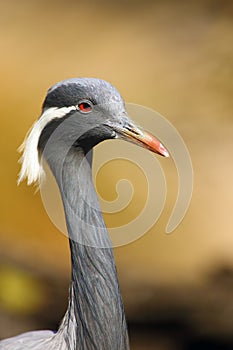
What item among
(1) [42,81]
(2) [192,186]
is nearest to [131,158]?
(2) [192,186]

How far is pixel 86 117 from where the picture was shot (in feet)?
7.60

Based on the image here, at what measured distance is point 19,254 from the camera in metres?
4.32

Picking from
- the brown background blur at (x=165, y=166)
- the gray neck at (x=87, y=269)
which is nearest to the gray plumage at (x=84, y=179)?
the gray neck at (x=87, y=269)

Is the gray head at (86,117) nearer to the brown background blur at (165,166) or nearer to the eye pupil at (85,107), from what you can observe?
the eye pupil at (85,107)

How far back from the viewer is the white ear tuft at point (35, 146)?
2326 millimetres

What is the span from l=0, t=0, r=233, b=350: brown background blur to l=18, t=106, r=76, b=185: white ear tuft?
1.60m

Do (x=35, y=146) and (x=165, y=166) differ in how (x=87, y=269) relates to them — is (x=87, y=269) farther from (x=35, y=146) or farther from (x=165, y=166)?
(x=165, y=166)

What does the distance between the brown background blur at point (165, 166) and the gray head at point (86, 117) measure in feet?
5.54

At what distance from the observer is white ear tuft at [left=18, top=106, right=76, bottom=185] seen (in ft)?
7.63

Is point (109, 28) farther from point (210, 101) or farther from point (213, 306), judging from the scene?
point (213, 306)

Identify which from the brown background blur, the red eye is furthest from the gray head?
the brown background blur

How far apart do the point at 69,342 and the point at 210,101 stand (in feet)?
9.17

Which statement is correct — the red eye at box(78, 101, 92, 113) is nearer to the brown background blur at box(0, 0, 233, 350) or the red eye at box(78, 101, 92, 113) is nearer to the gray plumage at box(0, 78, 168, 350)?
the gray plumage at box(0, 78, 168, 350)

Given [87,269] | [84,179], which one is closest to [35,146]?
[84,179]
